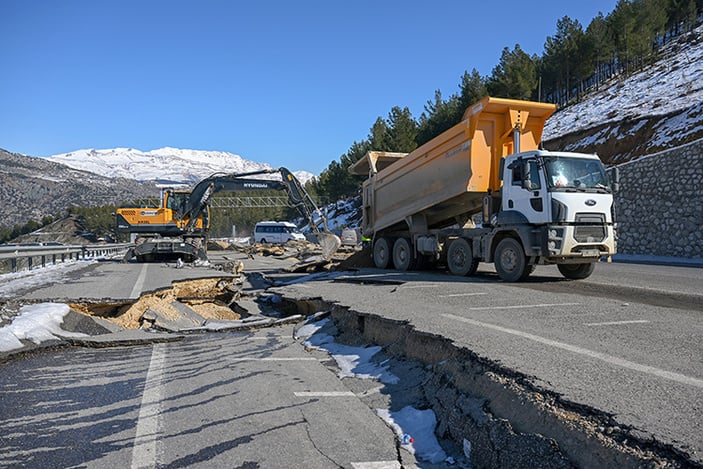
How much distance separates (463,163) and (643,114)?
26.4 m

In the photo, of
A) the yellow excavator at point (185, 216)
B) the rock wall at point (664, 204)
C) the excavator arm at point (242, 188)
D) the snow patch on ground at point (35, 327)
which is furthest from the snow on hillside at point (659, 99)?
the snow patch on ground at point (35, 327)

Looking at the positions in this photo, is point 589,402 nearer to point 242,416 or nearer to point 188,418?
point 242,416

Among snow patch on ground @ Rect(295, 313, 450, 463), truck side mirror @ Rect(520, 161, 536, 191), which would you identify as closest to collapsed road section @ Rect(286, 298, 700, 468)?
snow patch on ground @ Rect(295, 313, 450, 463)

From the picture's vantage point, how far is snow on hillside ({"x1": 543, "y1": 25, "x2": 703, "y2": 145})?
93.3 feet

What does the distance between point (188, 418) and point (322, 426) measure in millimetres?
1036

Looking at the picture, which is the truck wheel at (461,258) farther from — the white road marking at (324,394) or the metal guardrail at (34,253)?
the metal guardrail at (34,253)

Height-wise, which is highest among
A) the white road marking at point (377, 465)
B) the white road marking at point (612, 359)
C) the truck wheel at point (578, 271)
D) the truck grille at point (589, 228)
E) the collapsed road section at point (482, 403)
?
the truck grille at point (589, 228)

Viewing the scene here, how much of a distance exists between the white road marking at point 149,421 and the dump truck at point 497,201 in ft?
23.1

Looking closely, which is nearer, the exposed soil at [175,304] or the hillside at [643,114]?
the exposed soil at [175,304]

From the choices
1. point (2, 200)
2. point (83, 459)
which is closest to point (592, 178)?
point (83, 459)

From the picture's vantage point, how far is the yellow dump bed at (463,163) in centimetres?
1102

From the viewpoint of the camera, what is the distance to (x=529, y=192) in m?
9.68

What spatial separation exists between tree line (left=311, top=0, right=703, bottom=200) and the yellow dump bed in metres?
36.0

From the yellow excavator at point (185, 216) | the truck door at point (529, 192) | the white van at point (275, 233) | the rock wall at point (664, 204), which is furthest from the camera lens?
the white van at point (275, 233)
